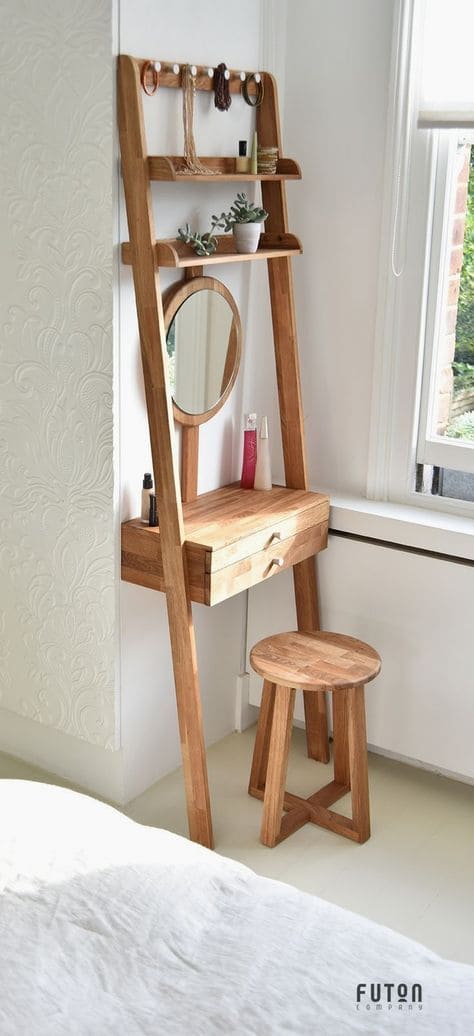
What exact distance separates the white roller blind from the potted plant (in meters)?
0.47

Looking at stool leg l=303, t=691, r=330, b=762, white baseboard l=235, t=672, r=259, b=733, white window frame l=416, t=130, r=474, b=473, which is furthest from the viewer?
white baseboard l=235, t=672, r=259, b=733

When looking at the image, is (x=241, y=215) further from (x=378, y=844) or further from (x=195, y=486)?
(x=378, y=844)

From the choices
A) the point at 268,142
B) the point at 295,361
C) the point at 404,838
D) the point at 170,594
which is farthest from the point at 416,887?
the point at 268,142

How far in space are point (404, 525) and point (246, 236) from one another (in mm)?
836

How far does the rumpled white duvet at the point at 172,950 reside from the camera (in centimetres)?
128

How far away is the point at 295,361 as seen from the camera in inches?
117

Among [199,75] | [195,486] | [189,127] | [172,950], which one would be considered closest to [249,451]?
[195,486]

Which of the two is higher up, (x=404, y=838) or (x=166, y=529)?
(x=166, y=529)

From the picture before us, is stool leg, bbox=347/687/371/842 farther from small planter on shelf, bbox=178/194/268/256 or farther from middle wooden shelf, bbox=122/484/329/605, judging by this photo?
small planter on shelf, bbox=178/194/268/256

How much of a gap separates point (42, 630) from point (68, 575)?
203 millimetres

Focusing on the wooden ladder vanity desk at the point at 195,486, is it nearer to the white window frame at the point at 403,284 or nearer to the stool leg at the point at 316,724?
the stool leg at the point at 316,724

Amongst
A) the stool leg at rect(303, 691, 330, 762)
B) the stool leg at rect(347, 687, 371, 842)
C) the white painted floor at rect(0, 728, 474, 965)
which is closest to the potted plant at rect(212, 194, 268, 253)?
the stool leg at rect(347, 687, 371, 842)

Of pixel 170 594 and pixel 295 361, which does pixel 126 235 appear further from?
pixel 170 594

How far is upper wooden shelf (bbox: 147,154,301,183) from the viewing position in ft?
7.88
